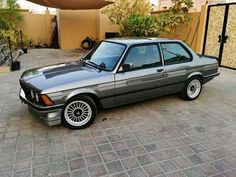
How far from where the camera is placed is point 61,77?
139 inches

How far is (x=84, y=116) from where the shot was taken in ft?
11.8

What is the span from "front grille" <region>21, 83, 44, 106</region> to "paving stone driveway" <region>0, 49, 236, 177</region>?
19.3 inches

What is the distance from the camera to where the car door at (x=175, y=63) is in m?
4.35

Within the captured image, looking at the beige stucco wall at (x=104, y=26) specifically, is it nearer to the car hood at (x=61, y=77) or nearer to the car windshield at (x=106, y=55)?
the car windshield at (x=106, y=55)

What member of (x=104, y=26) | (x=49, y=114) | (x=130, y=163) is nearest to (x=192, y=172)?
(x=130, y=163)

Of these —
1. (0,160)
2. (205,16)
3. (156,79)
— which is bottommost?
(0,160)

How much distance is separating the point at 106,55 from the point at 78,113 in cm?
125

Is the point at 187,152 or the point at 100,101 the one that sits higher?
the point at 100,101

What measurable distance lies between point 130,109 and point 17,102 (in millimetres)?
2402

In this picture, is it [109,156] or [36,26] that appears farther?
[36,26]

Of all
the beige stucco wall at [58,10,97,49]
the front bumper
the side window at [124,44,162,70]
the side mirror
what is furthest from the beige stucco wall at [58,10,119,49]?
the front bumper

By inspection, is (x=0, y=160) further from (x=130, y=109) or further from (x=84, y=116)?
(x=130, y=109)

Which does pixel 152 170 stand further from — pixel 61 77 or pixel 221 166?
pixel 61 77

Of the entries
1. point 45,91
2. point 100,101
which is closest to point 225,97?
point 100,101
